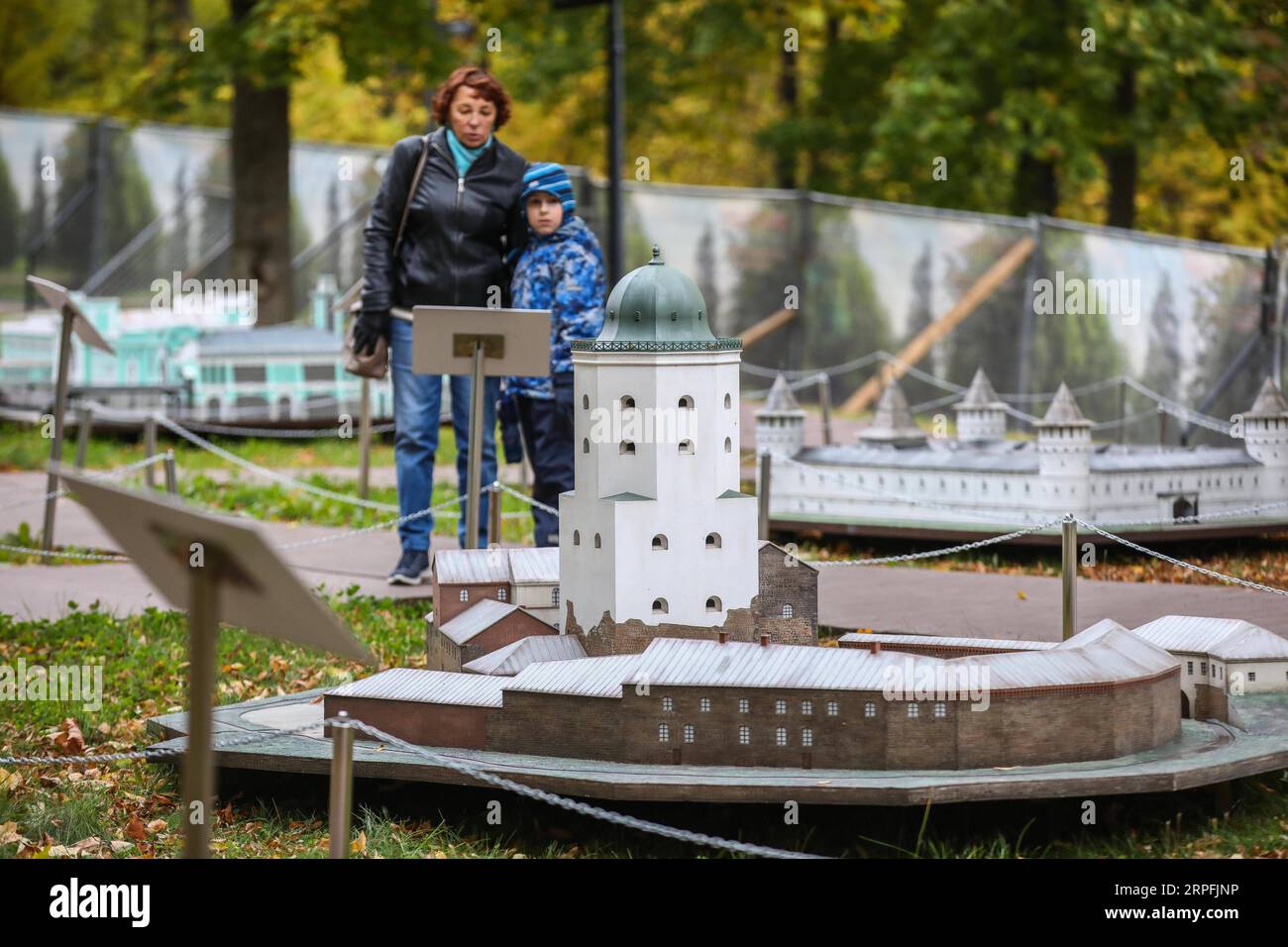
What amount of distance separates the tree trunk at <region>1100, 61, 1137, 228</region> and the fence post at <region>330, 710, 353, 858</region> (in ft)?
70.2

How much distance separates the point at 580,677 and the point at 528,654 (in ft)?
2.24

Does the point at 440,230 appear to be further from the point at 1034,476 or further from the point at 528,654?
the point at 1034,476

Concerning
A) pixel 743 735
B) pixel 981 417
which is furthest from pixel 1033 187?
pixel 743 735

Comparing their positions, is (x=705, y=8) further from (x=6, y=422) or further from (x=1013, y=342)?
(x=6, y=422)

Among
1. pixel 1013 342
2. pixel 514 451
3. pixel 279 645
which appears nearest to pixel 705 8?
pixel 1013 342

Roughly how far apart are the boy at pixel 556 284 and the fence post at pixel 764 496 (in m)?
2.02

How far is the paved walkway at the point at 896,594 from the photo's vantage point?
10.1 meters

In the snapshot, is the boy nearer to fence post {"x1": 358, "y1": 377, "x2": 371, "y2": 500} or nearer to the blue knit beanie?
the blue knit beanie

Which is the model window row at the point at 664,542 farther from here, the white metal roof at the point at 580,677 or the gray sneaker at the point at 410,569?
the gray sneaker at the point at 410,569

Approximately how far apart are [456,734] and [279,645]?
3377 mm

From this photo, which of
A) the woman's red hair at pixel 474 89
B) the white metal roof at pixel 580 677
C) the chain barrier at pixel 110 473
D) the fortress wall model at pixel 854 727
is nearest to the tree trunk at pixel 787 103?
the chain barrier at pixel 110 473

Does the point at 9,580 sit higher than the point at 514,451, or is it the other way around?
the point at 514,451

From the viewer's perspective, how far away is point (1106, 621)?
24.3 feet
